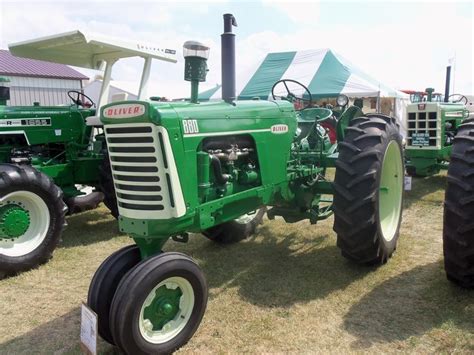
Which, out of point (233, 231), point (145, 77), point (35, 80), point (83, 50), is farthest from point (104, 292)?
point (35, 80)

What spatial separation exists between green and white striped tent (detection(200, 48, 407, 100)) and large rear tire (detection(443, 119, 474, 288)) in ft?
30.3

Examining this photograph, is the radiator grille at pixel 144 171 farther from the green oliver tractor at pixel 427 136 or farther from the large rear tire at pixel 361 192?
the green oliver tractor at pixel 427 136

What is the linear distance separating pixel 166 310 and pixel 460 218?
2083mm

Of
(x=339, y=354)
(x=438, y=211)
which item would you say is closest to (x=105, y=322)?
(x=339, y=354)

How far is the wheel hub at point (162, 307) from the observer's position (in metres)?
2.63

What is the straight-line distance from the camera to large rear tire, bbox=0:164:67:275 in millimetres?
4129

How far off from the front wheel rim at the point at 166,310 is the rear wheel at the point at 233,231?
1771 mm

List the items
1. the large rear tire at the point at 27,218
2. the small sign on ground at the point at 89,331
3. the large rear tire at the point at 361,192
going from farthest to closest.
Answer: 1. the large rear tire at the point at 27,218
2. the large rear tire at the point at 361,192
3. the small sign on ground at the point at 89,331

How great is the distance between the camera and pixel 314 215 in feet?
13.8

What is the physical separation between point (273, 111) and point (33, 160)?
126 inches

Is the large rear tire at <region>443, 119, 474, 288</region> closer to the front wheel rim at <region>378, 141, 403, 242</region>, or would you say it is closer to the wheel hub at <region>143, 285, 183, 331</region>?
the front wheel rim at <region>378, 141, 403, 242</region>

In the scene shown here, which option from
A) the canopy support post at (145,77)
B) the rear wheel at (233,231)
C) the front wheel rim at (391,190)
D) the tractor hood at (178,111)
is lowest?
the rear wheel at (233,231)

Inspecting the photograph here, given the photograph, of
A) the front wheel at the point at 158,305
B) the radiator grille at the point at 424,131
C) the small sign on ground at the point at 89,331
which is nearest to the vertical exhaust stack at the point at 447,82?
the radiator grille at the point at 424,131

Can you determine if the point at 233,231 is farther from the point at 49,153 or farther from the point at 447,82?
the point at 447,82
